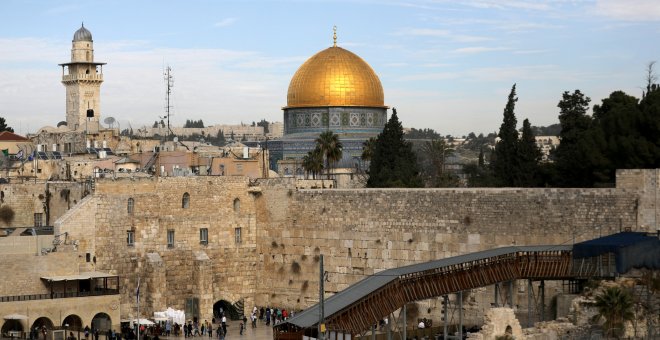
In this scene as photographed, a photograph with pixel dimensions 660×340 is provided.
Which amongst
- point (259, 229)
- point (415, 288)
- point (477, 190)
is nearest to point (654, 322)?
point (415, 288)

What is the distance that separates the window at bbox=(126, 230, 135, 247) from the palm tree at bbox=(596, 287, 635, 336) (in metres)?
16.9

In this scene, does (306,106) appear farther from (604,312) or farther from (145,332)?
(604,312)

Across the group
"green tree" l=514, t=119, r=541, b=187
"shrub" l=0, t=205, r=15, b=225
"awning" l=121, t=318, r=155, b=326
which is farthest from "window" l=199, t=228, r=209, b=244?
"green tree" l=514, t=119, r=541, b=187

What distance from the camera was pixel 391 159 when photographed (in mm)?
49375

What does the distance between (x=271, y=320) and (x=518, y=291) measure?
934cm

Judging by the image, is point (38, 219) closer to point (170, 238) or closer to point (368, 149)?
point (170, 238)

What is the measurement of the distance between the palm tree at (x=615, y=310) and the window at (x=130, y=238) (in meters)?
16.9

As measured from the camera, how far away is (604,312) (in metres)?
29.9

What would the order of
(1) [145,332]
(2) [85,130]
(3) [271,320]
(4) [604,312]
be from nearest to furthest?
(4) [604,312] < (1) [145,332] < (3) [271,320] < (2) [85,130]

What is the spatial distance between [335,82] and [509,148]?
18523 mm

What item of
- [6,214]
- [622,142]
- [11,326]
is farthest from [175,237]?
[622,142]

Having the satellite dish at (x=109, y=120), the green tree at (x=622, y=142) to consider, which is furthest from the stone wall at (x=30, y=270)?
the satellite dish at (x=109, y=120)

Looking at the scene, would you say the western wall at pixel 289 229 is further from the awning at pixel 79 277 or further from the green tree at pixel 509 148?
the green tree at pixel 509 148

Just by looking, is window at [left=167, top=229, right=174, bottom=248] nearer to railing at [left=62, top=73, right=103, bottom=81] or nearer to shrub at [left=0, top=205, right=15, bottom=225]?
shrub at [left=0, top=205, right=15, bottom=225]
